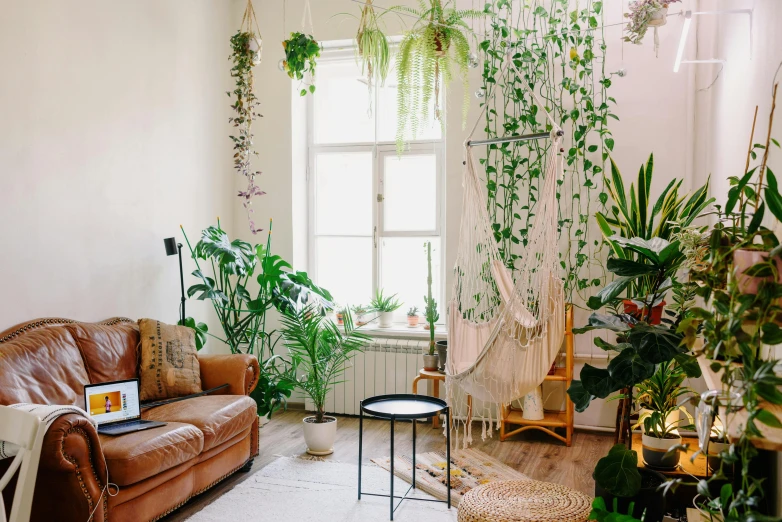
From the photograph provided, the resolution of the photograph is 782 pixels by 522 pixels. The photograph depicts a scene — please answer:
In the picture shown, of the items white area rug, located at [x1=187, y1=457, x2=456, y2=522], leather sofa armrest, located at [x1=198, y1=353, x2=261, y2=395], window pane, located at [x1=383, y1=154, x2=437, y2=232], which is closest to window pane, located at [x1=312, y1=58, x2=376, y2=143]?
window pane, located at [x1=383, y1=154, x2=437, y2=232]

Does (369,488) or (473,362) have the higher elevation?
(473,362)

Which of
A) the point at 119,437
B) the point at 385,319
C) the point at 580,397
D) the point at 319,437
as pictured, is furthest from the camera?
the point at 385,319

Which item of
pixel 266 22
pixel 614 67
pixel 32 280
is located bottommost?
pixel 32 280

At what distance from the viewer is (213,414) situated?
127 inches

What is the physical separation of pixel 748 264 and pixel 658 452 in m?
1.29

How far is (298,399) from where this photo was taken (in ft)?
16.4

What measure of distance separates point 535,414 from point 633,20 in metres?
2.27

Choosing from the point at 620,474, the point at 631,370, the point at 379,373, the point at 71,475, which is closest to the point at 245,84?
the point at 379,373

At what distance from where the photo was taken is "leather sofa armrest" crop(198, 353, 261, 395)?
368 centimetres

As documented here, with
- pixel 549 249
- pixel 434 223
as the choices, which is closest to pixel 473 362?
pixel 549 249

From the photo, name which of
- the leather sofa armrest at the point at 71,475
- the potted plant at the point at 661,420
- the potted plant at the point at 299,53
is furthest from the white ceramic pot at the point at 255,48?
the potted plant at the point at 661,420

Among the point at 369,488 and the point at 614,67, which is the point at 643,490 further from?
the point at 614,67

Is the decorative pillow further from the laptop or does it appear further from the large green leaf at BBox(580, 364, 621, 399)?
the large green leaf at BBox(580, 364, 621, 399)

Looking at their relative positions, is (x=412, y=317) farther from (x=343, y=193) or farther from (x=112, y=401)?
(x=112, y=401)
